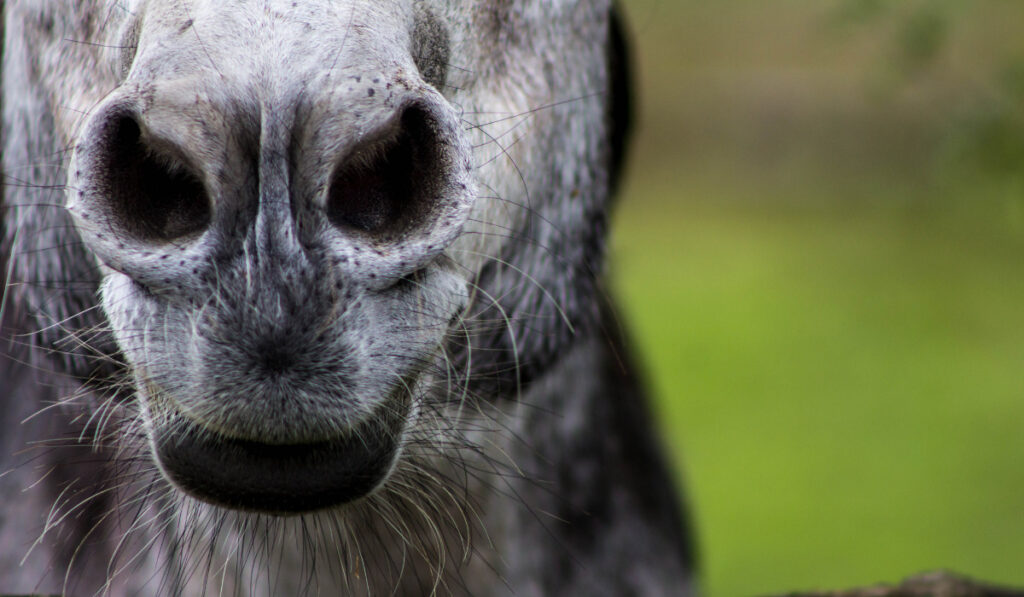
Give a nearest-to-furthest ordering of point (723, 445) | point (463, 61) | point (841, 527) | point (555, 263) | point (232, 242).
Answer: point (232, 242) < point (463, 61) < point (555, 263) < point (841, 527) < point (723, 445)

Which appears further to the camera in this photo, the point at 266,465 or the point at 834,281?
the point at 834,281

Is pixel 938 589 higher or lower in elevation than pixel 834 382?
higher

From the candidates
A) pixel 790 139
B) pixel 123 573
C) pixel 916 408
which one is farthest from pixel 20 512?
pixel 790 139

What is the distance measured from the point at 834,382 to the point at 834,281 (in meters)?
1.48

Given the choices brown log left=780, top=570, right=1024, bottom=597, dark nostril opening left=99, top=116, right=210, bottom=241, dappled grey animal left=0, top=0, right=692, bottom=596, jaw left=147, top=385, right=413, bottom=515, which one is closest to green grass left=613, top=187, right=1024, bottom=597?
dappled grey animal left=0, top=0, right=692, bottom=596

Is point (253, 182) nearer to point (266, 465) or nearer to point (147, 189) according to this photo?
point (147, 189)

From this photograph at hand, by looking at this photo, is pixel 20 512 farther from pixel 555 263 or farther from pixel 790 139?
pixel 790 139

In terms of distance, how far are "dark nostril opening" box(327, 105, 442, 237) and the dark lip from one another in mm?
219

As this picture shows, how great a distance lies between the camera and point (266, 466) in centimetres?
117

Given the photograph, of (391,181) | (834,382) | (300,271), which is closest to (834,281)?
(834,382)

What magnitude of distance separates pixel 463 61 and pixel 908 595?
3.48 ft

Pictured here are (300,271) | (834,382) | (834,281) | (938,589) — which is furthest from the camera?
(834,281)

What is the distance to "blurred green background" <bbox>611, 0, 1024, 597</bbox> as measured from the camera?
583cm

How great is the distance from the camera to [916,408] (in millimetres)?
7395
